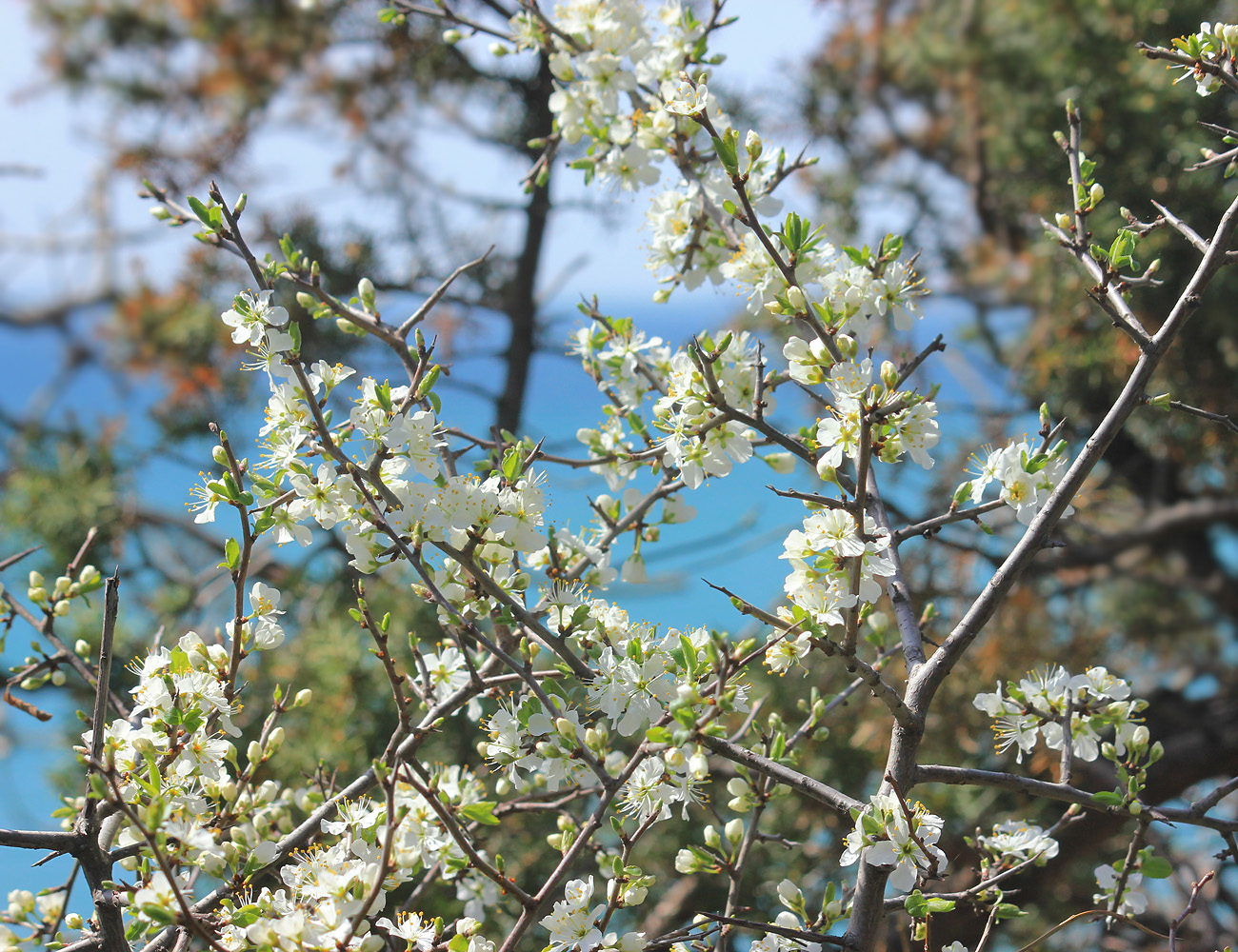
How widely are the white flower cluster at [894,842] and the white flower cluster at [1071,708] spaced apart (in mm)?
182

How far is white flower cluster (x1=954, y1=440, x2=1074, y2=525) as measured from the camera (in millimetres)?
835

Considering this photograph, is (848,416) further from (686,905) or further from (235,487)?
(686,905)

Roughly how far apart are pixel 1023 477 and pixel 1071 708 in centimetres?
25

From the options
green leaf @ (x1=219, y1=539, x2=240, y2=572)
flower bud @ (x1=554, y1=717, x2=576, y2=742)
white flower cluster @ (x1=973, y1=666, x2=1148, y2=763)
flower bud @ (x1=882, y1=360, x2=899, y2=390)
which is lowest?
flower bud @ (x1=554, y1=717, x2=576, y2=742)

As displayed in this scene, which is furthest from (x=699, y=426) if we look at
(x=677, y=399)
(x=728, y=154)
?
(x=728, y=154)

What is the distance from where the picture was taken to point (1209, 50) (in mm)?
914

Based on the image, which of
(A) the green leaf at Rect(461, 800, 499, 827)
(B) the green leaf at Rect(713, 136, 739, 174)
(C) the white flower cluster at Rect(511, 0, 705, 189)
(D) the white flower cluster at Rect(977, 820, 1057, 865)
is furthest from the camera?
(C) the white flower cluster at Rect(511, 0, 705, 189)

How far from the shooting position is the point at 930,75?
2.77 meters

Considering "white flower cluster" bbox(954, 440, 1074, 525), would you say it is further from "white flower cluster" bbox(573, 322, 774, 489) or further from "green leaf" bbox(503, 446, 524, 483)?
"green leaf" bbox(503, 446, 524, 483)

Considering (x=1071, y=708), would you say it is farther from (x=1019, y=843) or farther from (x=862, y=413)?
(x=862, y=413)

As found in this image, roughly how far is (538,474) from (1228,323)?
5.38ft

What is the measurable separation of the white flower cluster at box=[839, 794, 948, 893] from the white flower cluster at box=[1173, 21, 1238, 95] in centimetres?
77

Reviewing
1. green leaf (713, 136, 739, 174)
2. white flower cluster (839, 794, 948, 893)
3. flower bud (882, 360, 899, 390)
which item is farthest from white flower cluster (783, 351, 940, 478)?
white flower cluster (839, 794, 948, 893)

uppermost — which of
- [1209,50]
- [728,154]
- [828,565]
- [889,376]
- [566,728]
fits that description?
[1209,50]
